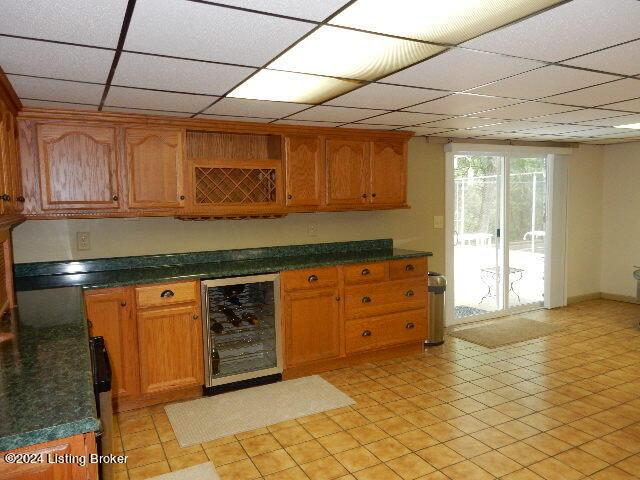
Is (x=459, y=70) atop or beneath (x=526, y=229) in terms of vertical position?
atop

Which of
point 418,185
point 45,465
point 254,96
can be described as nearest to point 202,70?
point 254,96

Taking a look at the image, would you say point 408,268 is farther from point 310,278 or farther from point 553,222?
point 553,222

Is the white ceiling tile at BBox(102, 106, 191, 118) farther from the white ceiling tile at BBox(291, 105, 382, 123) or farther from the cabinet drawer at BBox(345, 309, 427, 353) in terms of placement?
the cabinet drawer at BBox(345, 309, 427, 353)

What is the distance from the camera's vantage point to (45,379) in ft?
5.12

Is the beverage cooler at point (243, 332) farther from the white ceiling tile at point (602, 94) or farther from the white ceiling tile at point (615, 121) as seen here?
the white ceiling tile at point (615, 121)

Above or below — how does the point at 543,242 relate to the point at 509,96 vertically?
below

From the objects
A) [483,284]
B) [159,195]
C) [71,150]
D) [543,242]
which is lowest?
[483,284]

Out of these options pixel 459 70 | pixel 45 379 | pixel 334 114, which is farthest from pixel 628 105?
pixel 45 379

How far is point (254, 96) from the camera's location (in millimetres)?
2812

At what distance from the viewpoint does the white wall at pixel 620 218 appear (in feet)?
19.6

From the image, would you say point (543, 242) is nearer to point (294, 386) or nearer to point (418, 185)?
point (418, 185)

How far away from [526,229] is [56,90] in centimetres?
531

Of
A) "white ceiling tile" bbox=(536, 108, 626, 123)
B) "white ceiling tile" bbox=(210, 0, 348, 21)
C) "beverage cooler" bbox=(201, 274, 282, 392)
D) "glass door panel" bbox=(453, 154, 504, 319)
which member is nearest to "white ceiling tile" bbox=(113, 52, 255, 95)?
"white ceiling tile" bbox=(210, 0, 348, 21)

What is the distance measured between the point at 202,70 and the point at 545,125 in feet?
11.1
